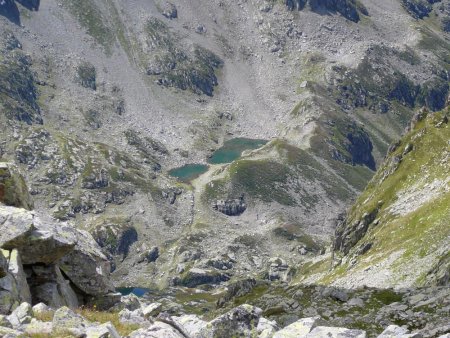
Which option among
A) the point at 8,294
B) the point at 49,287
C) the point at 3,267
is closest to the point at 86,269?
the point at 49,287

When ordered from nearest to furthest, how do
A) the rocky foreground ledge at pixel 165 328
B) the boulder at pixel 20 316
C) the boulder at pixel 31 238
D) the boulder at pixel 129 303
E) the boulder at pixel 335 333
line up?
the boulder at pixel 335 333
the rocky foreground ledge at pixel 165 328
the boulder at pixel 20 316
the boulder at pixel 31 238
the boulder at pixel 129 303

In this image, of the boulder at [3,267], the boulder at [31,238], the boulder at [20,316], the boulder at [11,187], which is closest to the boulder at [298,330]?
the boulder at [20,316]

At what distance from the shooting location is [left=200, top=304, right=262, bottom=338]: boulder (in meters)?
24.7

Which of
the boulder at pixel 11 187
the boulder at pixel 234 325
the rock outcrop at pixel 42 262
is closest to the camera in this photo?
the boulder at pixel 234 325

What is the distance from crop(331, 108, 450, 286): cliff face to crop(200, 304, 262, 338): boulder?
3597 centimetres

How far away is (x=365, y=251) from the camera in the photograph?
110 m

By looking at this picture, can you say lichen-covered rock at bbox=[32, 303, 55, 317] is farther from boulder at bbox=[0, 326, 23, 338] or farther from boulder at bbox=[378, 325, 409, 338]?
boulder at bbox=[378, 325, 409, 338]

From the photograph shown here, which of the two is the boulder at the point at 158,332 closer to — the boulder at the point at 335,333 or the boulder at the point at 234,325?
the boulder at the point at 234,325

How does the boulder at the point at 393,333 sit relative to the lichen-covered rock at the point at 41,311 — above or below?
above

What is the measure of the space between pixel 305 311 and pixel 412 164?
98282 millimetres

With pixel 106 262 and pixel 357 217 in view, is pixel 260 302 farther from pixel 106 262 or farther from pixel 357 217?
pixel 357 217

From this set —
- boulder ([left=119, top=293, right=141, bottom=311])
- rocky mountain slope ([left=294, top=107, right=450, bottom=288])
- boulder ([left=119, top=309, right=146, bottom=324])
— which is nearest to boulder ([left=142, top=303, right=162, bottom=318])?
boulder ([left=119, top=293, right=141, bottom=311])

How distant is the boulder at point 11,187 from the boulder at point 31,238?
4.56 meters

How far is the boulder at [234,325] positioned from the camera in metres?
24.7
